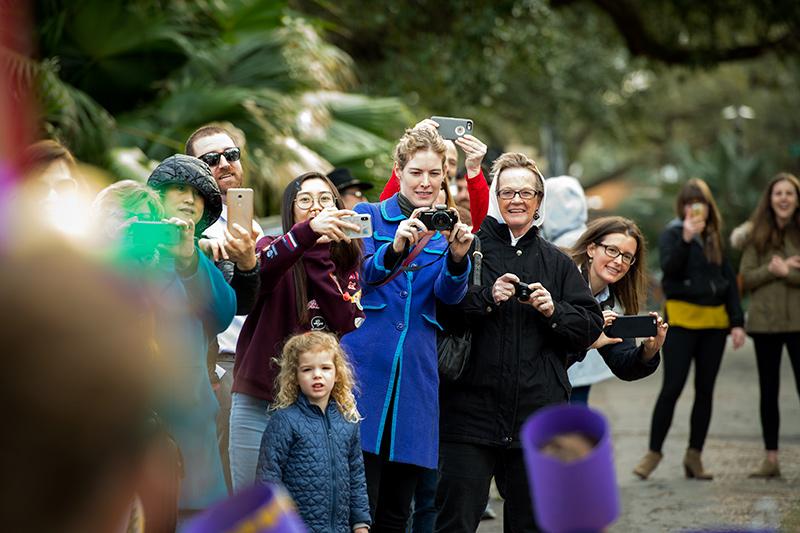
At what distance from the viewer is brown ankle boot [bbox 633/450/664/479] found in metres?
8.70

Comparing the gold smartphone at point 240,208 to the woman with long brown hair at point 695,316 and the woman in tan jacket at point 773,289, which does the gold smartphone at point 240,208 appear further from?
the woman in tan jacket at point 773,289

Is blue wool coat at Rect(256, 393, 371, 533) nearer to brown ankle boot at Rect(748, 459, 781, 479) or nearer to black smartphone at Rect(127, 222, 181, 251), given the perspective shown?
black smartphone at Rect(127, 222, 181, 251)

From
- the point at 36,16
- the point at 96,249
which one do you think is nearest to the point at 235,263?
the point at 96,249

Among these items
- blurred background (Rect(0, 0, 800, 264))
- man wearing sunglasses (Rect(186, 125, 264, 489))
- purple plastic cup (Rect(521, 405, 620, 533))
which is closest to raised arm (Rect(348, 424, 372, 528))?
man wearing sunglasses (Rect(186, 125, 264, 489))

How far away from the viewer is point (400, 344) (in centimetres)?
514

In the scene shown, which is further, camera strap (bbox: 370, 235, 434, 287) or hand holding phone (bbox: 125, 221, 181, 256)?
camera strap (bbox: 370, 235, 434, 287)

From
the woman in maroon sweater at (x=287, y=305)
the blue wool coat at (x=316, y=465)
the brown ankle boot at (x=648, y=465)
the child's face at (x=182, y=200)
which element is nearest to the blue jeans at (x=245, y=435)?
the woman in maroon sweater at (x=287, y=305)

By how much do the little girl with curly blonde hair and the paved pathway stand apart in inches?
61.9

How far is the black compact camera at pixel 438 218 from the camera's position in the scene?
4852mm

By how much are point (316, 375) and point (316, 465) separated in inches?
13.1

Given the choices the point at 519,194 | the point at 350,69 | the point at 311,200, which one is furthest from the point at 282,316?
the point at 350,69

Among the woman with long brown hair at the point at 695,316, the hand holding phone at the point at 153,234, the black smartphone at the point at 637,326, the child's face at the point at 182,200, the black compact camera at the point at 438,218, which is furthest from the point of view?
the woman with long brown hair at the point at 695,316

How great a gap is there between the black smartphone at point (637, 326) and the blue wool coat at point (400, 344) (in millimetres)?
959

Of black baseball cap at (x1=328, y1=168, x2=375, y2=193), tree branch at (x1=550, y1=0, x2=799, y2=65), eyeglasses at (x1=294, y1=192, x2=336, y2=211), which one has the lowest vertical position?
eyeglasses at (x1=294, y1=192, x2=336, y2=211)
